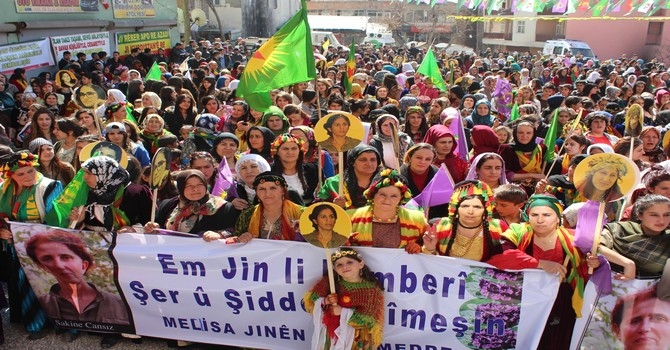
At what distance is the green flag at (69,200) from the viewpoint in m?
3.96

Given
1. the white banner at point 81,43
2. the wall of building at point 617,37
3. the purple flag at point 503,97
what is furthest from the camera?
the wall of building at point 617,37

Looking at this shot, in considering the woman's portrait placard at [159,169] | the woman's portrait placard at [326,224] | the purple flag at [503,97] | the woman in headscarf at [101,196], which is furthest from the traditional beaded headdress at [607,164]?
the purple flag at [503,97]

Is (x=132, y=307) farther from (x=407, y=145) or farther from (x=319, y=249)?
(x=407, y=145)

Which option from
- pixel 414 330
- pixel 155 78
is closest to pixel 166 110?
pixel 155 78

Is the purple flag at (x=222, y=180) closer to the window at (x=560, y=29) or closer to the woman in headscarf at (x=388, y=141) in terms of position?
the woman in headscarf at (x=388, y=141)

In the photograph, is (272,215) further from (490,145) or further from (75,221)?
(490,145)

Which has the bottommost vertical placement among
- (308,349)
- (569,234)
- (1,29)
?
(308,349)

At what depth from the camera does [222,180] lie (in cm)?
491

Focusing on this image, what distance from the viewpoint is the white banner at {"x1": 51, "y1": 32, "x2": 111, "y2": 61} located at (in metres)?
15.3

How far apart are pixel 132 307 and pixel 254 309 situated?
932 millimetres

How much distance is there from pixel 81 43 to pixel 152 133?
39.2 feet

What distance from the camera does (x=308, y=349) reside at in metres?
3.87

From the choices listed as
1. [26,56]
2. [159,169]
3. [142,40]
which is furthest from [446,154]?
[142,40]

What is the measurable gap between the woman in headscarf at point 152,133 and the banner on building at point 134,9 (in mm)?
14413
